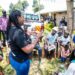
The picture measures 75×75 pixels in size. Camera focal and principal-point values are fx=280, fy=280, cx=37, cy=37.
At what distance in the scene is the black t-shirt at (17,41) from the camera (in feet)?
10.5

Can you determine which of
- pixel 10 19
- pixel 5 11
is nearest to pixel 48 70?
pixel 5 11

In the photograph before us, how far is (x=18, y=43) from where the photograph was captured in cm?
320

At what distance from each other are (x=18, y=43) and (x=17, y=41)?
3 cm

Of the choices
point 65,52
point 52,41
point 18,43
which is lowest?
point 65,52

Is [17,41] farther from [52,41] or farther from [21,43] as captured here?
[52,41]

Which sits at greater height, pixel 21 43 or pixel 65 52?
pixel 21 43

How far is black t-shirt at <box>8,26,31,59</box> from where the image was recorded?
10.5ft

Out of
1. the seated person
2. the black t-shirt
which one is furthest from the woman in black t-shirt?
the seated person

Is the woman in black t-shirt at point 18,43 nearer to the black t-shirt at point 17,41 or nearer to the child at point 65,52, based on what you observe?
the black t-shirt at point 17,41

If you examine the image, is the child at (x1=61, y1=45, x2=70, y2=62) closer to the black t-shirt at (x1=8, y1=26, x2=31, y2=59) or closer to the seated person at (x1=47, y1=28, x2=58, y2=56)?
the seated person at (x1=47, y1=28, x2=58, y2=56)

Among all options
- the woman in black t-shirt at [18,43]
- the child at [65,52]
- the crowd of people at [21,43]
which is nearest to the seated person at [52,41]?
the crowd of people at [21,43]

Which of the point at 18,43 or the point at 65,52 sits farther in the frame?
the point at 65,52

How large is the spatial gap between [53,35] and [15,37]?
377 centimetres

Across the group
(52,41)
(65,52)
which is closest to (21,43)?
(52,41)
